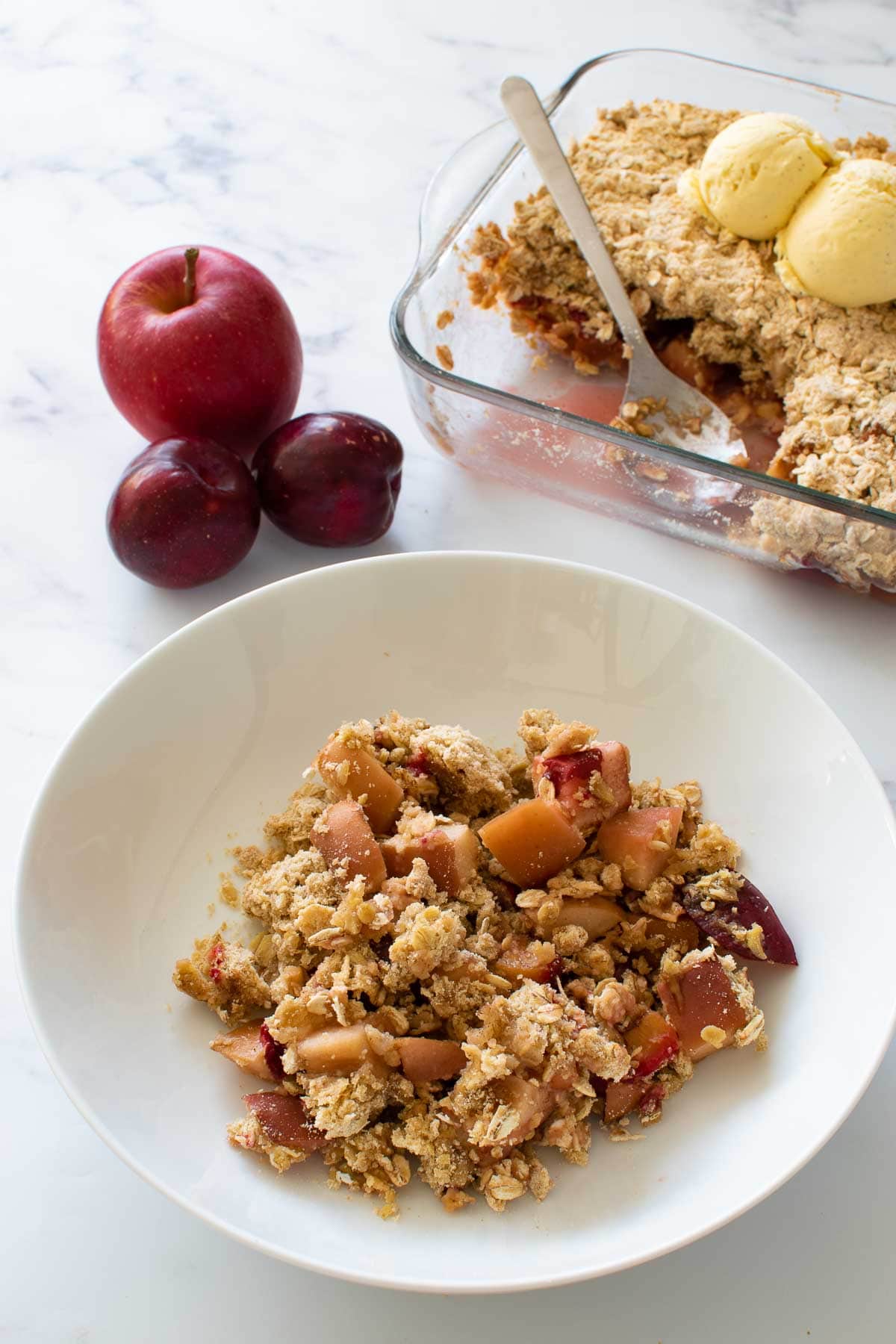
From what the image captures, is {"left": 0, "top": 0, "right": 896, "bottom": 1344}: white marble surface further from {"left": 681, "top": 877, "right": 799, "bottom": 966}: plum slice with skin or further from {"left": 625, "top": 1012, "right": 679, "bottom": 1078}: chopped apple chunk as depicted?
{"left": 625, "top": 1012, "right": 679, "bottom": 1078}: chopped apple chunk

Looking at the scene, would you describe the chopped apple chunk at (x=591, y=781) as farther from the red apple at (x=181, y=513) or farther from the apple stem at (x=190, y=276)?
the apple stem at (x=190, y=276)

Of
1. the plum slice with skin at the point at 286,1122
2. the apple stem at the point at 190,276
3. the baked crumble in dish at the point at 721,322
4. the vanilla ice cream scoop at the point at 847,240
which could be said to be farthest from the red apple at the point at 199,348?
the plum slice with skin at the point at 286,1122

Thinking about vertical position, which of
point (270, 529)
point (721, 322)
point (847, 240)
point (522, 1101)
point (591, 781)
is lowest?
point (270, 529)

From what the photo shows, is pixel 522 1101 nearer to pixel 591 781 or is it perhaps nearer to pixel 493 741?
pixel 591 781

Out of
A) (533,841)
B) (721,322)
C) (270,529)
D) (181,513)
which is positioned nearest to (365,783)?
(533,841)

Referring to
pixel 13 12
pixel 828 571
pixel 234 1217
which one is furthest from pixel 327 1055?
pixel 13 12

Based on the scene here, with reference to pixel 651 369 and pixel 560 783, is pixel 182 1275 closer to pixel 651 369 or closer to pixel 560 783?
pixel 560 783

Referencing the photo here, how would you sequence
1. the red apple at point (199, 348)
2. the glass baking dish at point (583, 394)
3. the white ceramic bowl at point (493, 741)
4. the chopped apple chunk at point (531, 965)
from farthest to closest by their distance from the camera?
the red apple at point (199, 348)
the glass baking dish at point (583, 394)
the chopped apple chunk at point (531, 965)
the white ceramic bowl at point (493, 741)

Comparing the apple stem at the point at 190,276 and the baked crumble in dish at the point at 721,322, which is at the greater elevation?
the baked crumble in dish at the point at 721,322
